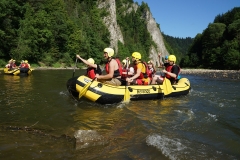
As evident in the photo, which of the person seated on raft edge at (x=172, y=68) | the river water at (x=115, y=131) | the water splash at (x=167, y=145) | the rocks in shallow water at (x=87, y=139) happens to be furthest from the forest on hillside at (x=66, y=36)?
the water splash at (x=167, y=145)

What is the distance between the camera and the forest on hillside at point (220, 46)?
5880cm

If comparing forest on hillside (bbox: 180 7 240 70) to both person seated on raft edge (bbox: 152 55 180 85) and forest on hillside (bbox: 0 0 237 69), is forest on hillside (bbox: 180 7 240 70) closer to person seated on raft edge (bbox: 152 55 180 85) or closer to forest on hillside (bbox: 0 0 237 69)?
forest on hillside (bbox: 0 0 237 69)

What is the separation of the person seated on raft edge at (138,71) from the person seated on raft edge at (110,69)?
51 centimetres

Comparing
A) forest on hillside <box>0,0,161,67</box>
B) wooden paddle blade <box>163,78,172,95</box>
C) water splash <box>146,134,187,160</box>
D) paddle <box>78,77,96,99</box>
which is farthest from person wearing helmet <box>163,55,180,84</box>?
forest on hillside <box>0,0,161,67</box>

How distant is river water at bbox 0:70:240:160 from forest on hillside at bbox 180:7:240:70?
54795mm

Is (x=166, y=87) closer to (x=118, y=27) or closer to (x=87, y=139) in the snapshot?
(x=87, y=139)

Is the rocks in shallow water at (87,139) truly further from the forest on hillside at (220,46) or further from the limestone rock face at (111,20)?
the limestone rock face at (111,20)

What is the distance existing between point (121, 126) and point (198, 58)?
3064 inches

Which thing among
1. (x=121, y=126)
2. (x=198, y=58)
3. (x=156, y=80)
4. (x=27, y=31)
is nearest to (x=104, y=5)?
(x=198, y=58)

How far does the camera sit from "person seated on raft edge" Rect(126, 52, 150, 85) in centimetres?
901

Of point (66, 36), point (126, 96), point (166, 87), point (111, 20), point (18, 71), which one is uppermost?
point (111, 20)

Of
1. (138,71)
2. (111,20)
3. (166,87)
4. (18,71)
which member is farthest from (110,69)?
(111,20)

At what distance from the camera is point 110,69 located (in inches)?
322

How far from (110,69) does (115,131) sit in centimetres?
326
